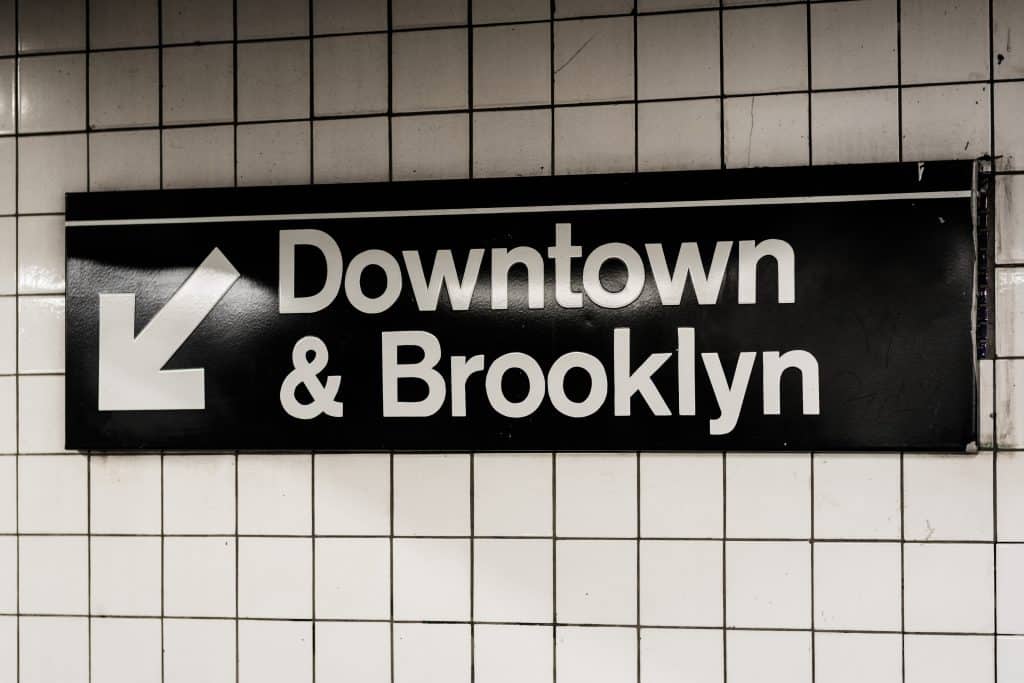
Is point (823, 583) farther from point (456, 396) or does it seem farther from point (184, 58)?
point (184, 58)

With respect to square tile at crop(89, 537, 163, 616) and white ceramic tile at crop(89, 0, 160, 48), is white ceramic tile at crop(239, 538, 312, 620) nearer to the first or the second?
square tile at crop(89, 537, 163, 616)

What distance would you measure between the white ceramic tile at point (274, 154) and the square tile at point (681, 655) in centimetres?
139

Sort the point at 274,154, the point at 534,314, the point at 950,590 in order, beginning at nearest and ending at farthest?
the point at 950,590, the point at 534,314, the point at 274,154

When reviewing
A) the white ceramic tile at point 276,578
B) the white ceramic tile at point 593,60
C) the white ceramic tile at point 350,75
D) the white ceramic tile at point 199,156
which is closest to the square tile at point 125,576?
the white ceramic tile at point 276,578

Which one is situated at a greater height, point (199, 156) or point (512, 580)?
point (199, 156)

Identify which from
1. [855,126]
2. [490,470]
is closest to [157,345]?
[490,470]

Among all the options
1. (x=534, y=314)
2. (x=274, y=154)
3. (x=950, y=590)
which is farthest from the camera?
(x=274, y=154)

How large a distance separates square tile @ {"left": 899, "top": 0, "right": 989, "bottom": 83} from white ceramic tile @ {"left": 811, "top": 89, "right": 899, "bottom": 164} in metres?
0.09

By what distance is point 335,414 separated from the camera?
199 cm

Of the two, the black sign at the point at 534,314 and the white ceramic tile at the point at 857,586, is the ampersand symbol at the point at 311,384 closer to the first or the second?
the black sign at the point at 534,314

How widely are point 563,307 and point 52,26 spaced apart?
1.51 meters

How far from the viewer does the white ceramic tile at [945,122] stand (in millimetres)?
1868

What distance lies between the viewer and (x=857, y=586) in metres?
1.87

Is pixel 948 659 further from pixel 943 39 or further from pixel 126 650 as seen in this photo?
pixel 126 650
